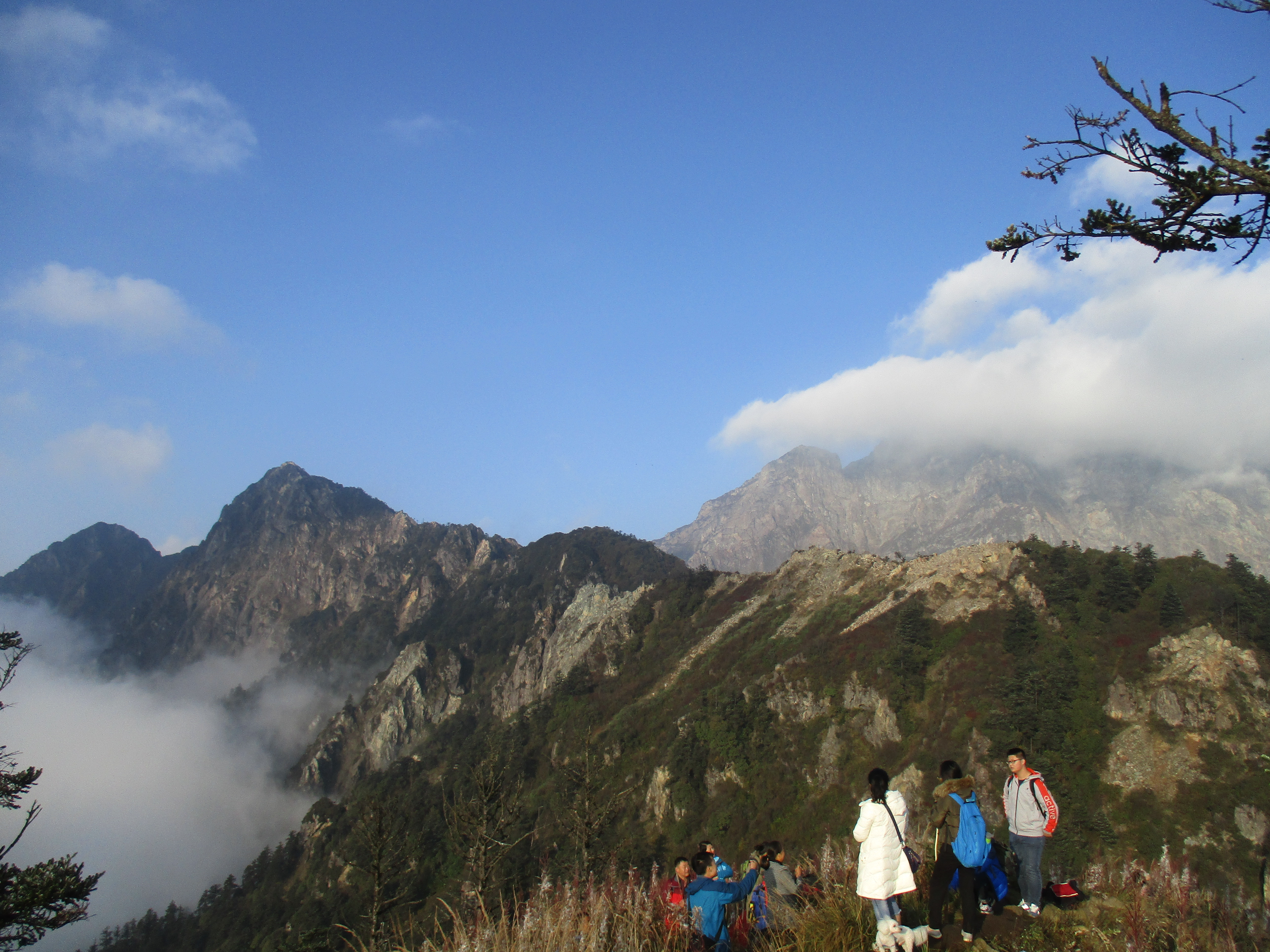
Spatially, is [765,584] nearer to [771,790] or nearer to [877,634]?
[877,634]

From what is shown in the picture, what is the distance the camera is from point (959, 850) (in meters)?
7.10

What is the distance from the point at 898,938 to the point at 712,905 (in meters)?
1.94

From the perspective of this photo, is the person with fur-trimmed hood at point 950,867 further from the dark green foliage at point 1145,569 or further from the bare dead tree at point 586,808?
the dark green foliage at point 1145,569

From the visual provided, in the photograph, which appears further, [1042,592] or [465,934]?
[1042,592]

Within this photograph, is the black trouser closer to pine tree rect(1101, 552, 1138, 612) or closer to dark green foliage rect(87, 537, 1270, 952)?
dark green foliage rect(87, 537, 1270, 952)

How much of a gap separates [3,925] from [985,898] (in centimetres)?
2258

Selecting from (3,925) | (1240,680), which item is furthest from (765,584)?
(3,925)

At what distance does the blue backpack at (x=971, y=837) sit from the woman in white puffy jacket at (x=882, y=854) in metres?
0.74

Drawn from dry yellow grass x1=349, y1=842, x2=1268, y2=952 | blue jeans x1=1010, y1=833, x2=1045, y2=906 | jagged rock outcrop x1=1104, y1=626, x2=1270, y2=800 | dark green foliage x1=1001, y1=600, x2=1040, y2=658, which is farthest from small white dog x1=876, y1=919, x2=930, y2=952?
dark green foliage x1=1001, y1=600, x2=1040, y2=658

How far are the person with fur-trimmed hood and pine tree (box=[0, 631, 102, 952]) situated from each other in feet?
63.3

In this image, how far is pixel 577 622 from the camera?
15100cm

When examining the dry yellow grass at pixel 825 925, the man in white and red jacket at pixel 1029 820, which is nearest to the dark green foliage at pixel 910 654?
the dry yellow grass at pixel 825 925

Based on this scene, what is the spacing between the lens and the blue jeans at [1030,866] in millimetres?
7387

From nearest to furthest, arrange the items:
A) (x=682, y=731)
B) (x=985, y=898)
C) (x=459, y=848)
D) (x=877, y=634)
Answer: (x=985, y=898)
(x=459, y=848)
(x=877, y=634)
(x=682, y=731)
